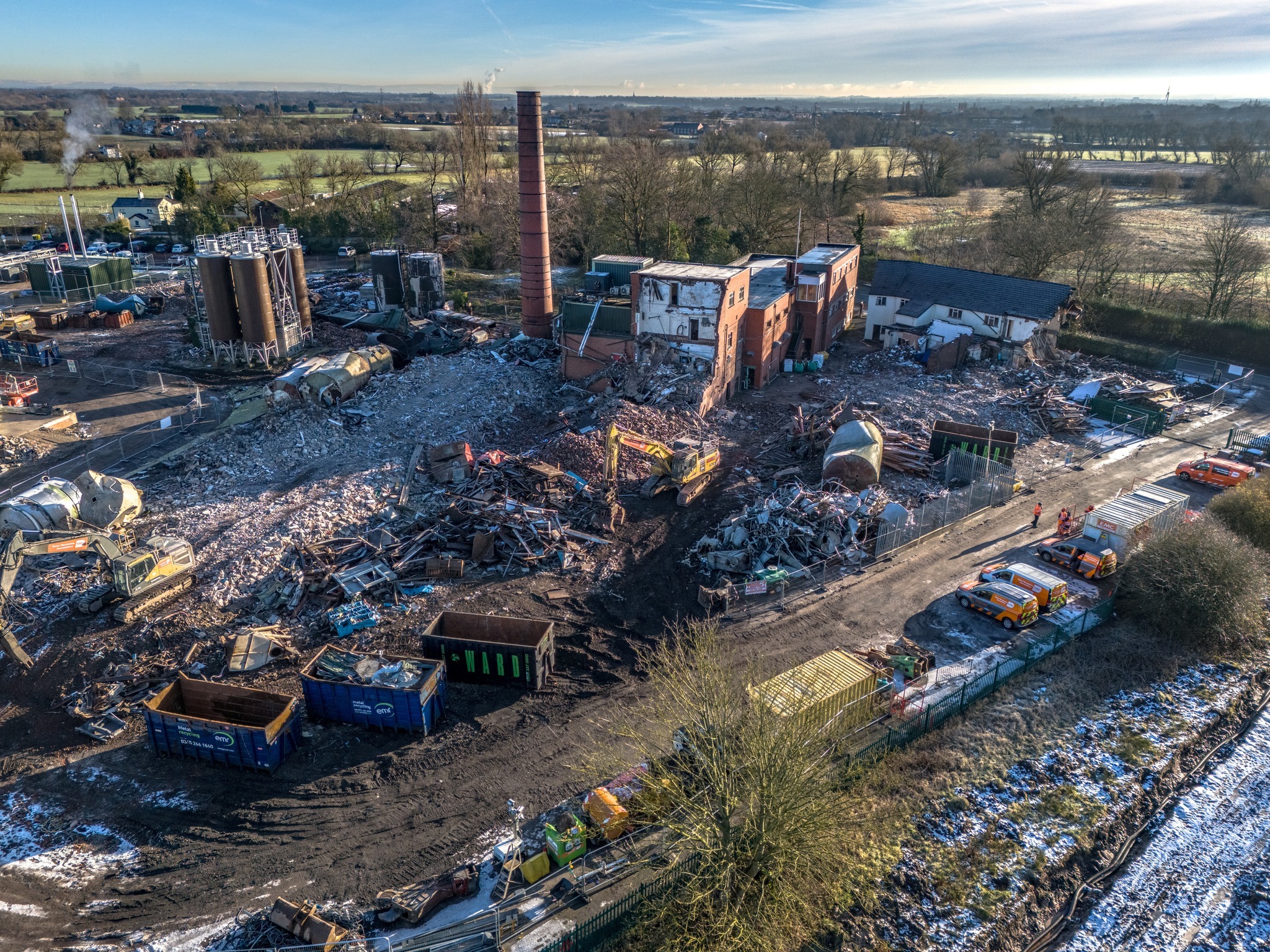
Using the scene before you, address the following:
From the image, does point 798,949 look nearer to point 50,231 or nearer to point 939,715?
point 939,715

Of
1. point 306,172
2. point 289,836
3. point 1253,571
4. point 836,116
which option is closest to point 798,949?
point 289,836

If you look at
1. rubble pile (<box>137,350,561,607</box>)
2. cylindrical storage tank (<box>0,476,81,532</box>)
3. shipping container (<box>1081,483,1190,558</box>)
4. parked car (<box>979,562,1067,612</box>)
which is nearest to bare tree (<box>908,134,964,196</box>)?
rubble pile (<box>137,350,561,607</box>)

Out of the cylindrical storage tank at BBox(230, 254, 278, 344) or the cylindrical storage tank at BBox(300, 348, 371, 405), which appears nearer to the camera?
the cylindrical storage tank at BBox(300, 348, 371, 405)

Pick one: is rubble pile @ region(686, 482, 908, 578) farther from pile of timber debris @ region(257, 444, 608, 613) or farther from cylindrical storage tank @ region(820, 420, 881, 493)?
pile of timber debris @ region(257, 444, 608, 613)

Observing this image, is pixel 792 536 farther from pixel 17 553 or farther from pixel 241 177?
pixel 241 177

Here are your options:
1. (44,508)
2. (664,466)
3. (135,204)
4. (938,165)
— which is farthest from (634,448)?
(938,165)
